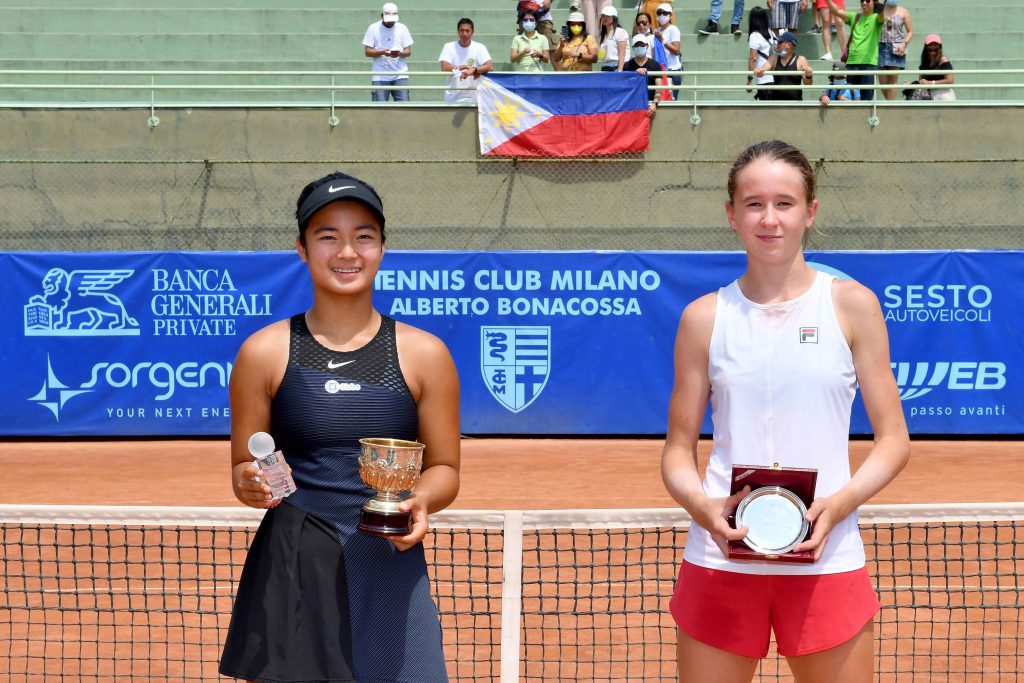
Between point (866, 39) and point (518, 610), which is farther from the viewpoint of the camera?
point (866, 39)

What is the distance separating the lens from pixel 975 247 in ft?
51.2

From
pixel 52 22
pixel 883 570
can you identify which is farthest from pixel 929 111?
pixel 52 22

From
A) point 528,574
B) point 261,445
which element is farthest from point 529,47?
point 261,445

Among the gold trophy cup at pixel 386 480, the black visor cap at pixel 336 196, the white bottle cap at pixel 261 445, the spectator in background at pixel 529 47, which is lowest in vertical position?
the gold trophy cup at pixel 386 480

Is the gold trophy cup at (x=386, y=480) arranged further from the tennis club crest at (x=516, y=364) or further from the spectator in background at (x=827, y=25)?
the spectator in background at (x=827, y=25)

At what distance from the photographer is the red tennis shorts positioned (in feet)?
9.02

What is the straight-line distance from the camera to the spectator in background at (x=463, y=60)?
16.3m

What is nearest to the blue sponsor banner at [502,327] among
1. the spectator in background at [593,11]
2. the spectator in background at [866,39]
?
the spectator in background at [866,39]

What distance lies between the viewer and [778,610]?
2.80 metres

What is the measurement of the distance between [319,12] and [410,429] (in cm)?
1832

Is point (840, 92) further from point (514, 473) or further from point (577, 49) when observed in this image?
point (514, 473)

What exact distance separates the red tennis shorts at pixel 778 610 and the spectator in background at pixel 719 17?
17779 millimetres

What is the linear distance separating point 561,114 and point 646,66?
1.65 m

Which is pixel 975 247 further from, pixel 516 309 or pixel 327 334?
pixel 327 334
